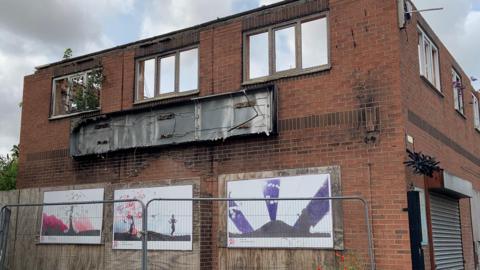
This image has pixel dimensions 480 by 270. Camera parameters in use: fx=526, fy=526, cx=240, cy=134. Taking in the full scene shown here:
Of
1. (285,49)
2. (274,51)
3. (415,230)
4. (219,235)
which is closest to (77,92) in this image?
(274,51)

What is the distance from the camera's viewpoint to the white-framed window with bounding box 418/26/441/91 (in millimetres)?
11914

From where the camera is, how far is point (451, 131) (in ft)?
44.4

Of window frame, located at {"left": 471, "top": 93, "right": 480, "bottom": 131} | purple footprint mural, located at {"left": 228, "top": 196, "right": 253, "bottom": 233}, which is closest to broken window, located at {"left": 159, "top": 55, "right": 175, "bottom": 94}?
purple footprint mural, located at {"left": 228, "top": 196, "right": 253, "bottom": 233}

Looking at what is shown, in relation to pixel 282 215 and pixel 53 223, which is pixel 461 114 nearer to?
pixel 282 215

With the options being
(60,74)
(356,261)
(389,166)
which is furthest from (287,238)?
(60,74)

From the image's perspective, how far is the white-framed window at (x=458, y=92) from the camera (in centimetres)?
1455

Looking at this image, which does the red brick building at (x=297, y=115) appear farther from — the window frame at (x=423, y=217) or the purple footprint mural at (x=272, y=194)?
the purple footprint mural at (x=272, y=194)

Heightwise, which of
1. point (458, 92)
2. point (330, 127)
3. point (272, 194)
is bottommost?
point (272, 194)

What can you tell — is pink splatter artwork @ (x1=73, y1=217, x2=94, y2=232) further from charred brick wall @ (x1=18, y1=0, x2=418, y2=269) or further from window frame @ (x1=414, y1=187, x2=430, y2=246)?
window frame @ (x1=414, y1=187, x2=430, y2=246)

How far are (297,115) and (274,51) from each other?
1.63 meters

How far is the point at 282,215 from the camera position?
10.5 metres

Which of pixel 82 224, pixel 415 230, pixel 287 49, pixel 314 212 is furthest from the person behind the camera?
pixel 82 224

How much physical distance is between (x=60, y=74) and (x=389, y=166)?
395 inches

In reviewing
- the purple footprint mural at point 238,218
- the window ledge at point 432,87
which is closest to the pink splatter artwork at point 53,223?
the purple footprint mural at point 238,218
